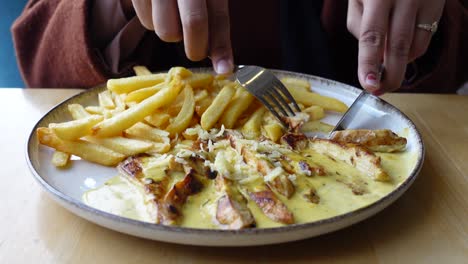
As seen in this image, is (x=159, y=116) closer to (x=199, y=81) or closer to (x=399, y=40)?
(x=199, y=81)

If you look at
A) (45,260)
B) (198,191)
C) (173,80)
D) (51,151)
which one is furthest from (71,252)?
(173,80)

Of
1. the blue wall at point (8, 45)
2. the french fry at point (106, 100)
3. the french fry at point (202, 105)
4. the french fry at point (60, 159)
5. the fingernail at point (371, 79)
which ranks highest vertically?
the fingernail at point (371, 79)

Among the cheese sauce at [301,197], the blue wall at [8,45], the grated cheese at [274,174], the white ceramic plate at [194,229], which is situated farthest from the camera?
the blue wall at [8,45]

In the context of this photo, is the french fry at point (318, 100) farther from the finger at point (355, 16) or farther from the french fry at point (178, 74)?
the french fry at point (178, 74)

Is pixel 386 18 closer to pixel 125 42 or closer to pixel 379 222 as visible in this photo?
pixel 379 222

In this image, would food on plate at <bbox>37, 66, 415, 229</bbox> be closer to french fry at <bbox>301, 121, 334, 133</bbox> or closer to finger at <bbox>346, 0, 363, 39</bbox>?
french fry at <bbox>301, 121, 334, 133</bbox>

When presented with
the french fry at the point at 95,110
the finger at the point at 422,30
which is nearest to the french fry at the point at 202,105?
the french fry at the point at 95,110

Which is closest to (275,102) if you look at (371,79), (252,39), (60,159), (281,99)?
(281,99)

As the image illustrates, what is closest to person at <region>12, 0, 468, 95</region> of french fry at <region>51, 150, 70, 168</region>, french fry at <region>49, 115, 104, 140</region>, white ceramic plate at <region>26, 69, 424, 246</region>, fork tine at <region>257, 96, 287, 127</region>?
white ceramic plate at <region>26, 69, 424, 246</region>
